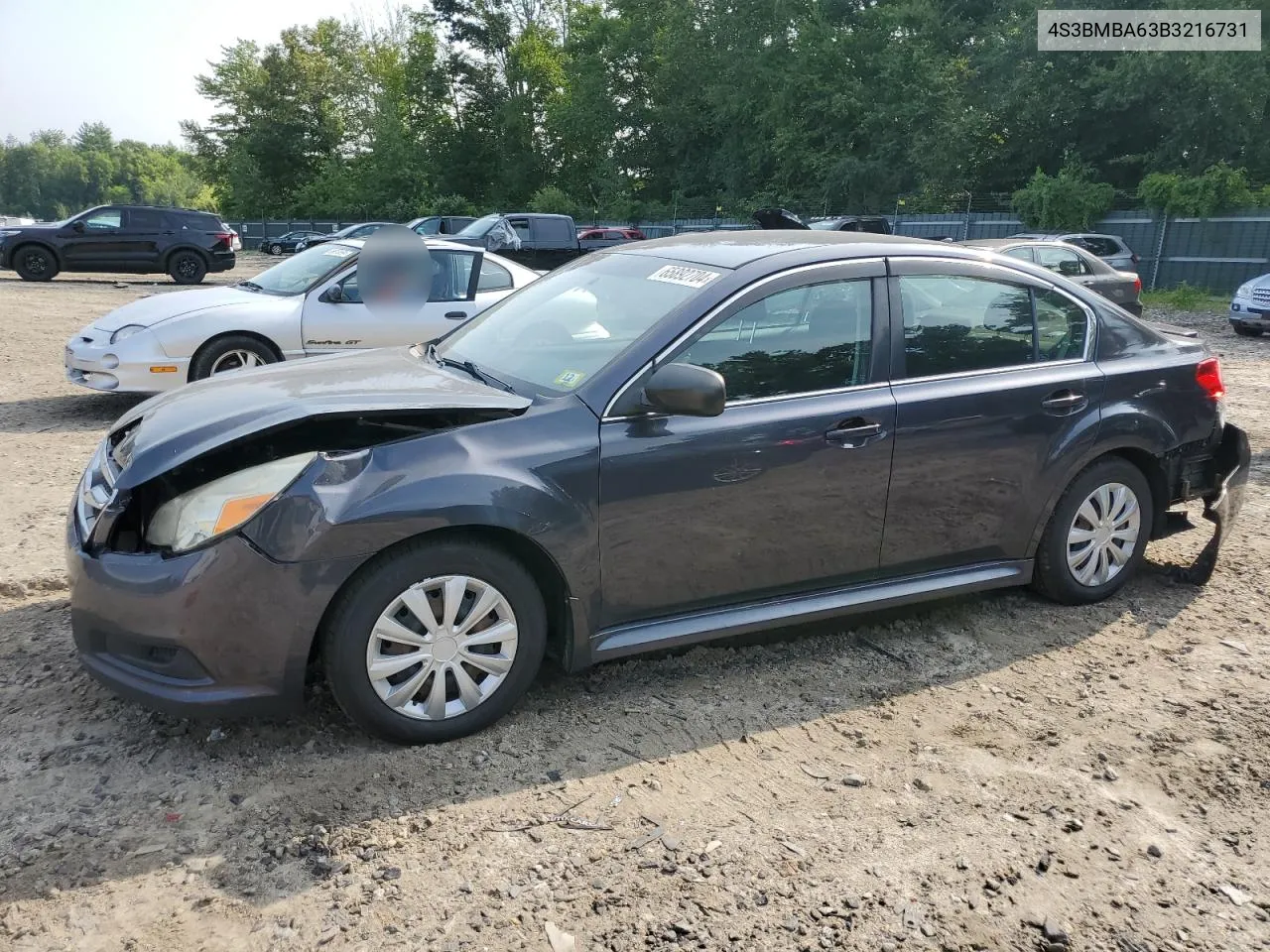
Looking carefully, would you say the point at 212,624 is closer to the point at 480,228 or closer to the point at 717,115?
the point at 480,228

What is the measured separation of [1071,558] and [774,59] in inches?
1623

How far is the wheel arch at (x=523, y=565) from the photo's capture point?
10.00 ft

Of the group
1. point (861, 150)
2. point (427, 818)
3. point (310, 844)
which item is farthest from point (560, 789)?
point (861, 150)

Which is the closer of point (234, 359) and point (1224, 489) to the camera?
point (1224, 489)

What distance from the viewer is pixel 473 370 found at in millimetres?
3916

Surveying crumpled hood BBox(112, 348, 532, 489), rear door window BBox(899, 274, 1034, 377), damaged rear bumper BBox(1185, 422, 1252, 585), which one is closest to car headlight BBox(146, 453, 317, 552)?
crumpled hood BBox(112, 348, 532, 489)

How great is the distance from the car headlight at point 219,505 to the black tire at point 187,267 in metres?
21.7

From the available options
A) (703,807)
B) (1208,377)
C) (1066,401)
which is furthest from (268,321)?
(1208,377)

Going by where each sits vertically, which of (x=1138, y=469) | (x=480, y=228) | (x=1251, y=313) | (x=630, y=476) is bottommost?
(x=1138, y=469)

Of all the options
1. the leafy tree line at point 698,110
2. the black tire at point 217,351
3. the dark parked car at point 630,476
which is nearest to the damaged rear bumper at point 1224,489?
the dark parked car at point 630,476

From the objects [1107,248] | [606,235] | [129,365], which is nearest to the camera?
[129,365]

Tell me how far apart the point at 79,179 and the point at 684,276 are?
170527mm

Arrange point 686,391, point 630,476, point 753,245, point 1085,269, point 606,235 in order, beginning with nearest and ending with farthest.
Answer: point 686,391
point 630,476
point 753,245
point 1085,269
point 606,235

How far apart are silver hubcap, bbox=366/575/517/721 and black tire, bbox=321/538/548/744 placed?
2cm
